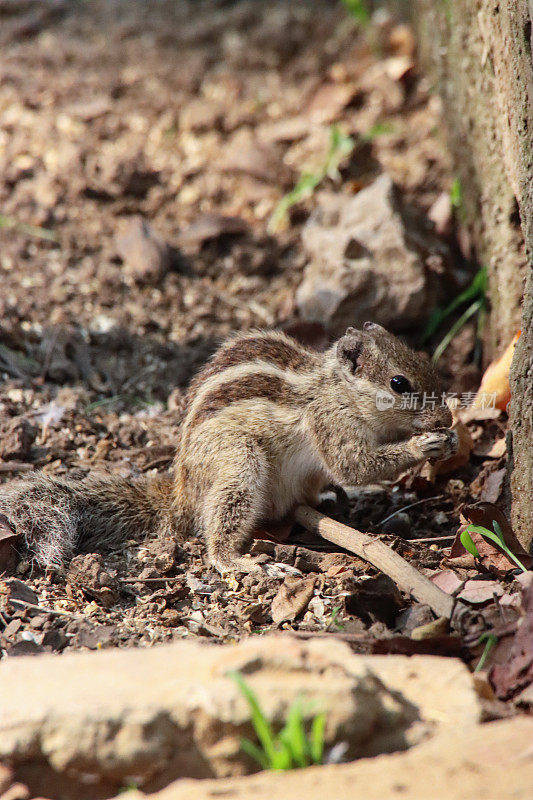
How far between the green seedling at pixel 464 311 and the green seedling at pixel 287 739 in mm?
3910

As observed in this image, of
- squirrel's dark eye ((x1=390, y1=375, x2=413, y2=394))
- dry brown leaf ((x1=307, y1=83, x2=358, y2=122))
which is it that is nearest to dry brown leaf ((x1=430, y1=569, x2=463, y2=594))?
squirrel's dark eye ((x1=390, y1=375, x2=413, y2=394))

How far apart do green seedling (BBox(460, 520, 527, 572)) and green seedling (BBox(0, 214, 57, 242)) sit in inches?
181

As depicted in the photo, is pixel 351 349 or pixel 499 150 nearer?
pixel 351 349

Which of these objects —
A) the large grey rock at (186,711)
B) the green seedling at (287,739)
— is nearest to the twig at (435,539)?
the large grey rock at (186,711)

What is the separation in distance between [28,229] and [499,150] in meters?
4.02

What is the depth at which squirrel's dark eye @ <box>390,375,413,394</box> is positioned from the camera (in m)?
4.66

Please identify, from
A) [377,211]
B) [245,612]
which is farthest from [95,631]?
[377,211]

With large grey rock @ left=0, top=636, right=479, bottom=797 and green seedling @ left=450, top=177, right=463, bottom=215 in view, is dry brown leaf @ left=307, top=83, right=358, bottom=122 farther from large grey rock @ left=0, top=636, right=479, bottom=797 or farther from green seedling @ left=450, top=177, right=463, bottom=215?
large grey rock @ left=0, top=636, right=479, bottom=797

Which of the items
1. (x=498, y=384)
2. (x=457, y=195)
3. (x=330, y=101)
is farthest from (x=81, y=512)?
(x=330, y=101)

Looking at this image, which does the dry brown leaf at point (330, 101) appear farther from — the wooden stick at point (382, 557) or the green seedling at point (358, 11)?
the wooden stick at point (382, 557)

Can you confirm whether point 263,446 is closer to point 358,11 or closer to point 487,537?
point 487,537

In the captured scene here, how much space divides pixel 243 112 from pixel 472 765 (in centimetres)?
725

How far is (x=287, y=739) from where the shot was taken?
2.52 m

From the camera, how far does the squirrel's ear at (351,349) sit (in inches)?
190
